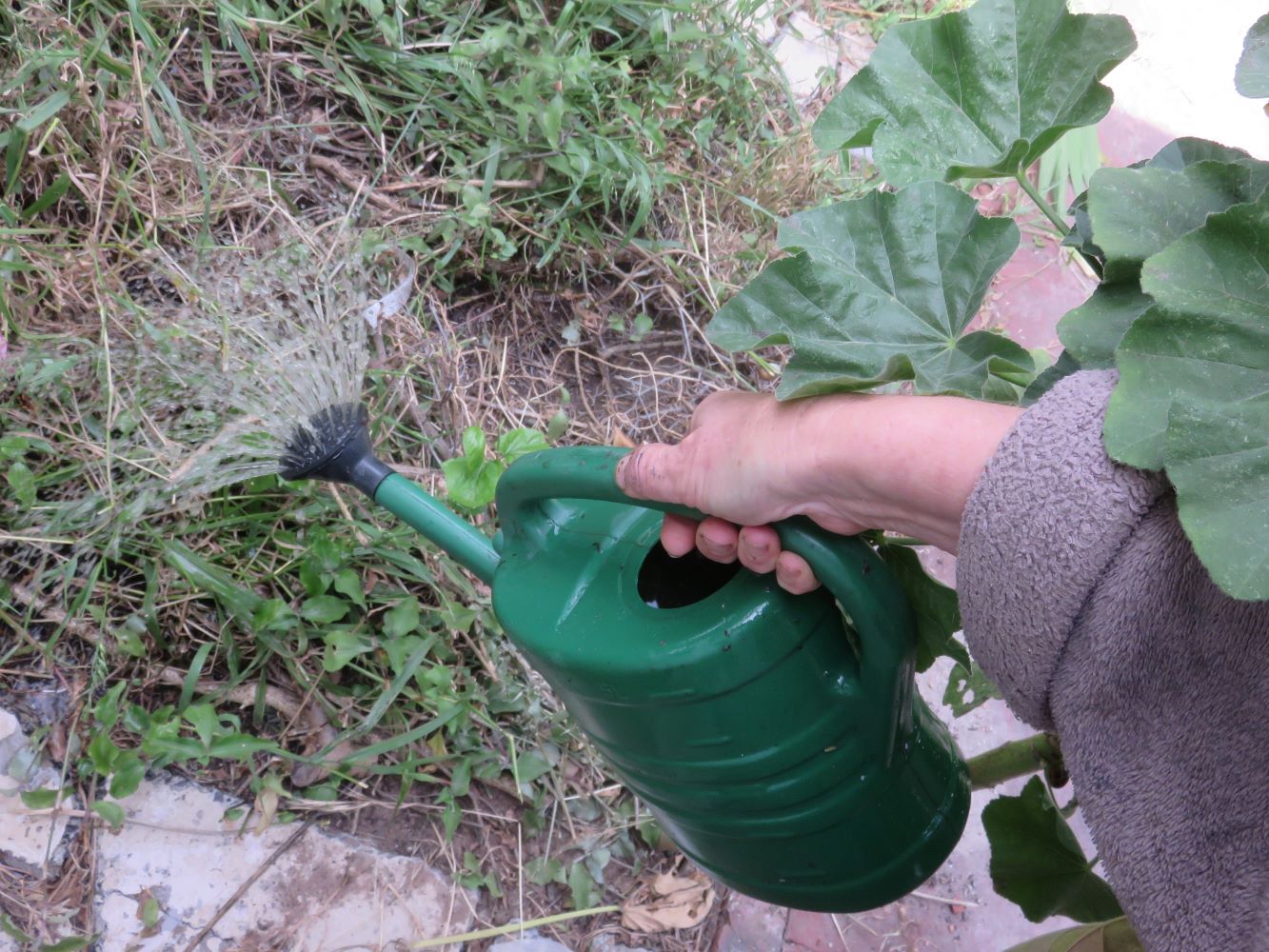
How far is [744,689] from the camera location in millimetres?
687

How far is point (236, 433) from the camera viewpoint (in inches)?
46.6

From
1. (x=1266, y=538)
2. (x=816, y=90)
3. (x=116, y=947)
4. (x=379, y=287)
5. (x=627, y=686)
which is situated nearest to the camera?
(x=1266, y=538)

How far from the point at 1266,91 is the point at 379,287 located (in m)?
1.11

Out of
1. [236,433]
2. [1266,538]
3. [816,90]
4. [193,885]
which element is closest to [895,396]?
[1266,538]

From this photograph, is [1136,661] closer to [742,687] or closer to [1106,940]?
[742,687]

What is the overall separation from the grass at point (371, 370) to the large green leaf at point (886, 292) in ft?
2.31

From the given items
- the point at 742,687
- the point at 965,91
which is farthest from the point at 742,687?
the point at 965,91

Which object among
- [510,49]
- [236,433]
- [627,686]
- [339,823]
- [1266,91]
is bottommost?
[339,823]

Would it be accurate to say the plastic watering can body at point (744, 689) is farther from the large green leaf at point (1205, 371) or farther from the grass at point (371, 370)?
the grass at point (371, 370)

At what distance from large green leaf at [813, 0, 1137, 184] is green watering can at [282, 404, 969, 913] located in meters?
0.29

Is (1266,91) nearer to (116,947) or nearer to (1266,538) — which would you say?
(1266,538)

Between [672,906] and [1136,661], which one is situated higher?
[1136,661]

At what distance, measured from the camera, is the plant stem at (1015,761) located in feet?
2.99

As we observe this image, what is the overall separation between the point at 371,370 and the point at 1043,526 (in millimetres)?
993
